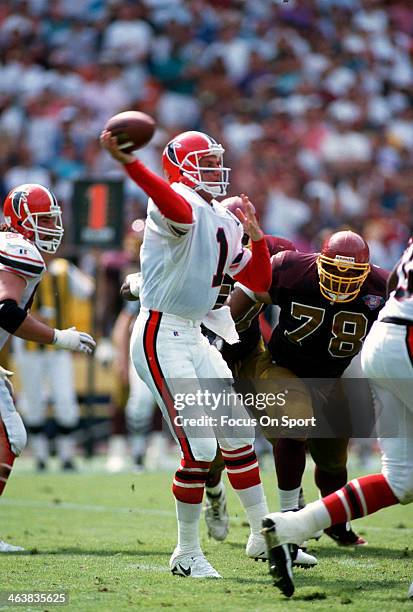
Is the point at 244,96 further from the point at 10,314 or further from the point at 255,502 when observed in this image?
the point at 255,502

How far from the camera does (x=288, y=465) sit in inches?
200

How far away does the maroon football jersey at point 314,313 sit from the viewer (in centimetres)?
512

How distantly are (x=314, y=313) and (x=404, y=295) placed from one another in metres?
1.17

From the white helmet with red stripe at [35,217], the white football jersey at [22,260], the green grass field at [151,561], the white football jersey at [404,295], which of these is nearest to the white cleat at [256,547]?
the green grass field at [151,561]

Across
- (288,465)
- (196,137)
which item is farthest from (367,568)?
(196,137)

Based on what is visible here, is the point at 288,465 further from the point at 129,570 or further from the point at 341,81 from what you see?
the point at 341,81

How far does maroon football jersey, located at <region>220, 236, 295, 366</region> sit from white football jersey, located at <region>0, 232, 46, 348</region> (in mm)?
1112

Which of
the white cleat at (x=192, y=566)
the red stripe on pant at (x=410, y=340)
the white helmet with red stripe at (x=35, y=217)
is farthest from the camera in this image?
the white helmet with red stripe at (x=35, y=217)

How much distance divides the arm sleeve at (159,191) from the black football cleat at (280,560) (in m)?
1.31

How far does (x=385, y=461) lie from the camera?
13.2 ft

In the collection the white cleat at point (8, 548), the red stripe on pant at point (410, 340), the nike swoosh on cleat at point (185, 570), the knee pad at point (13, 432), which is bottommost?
the white cleat at point (8, 548)

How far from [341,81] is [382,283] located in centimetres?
974

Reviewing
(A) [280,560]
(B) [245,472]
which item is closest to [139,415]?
(B) [245,472]

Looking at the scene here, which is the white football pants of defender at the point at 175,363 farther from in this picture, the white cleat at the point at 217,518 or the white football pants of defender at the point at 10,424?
the white cleat at the point at 217,518
